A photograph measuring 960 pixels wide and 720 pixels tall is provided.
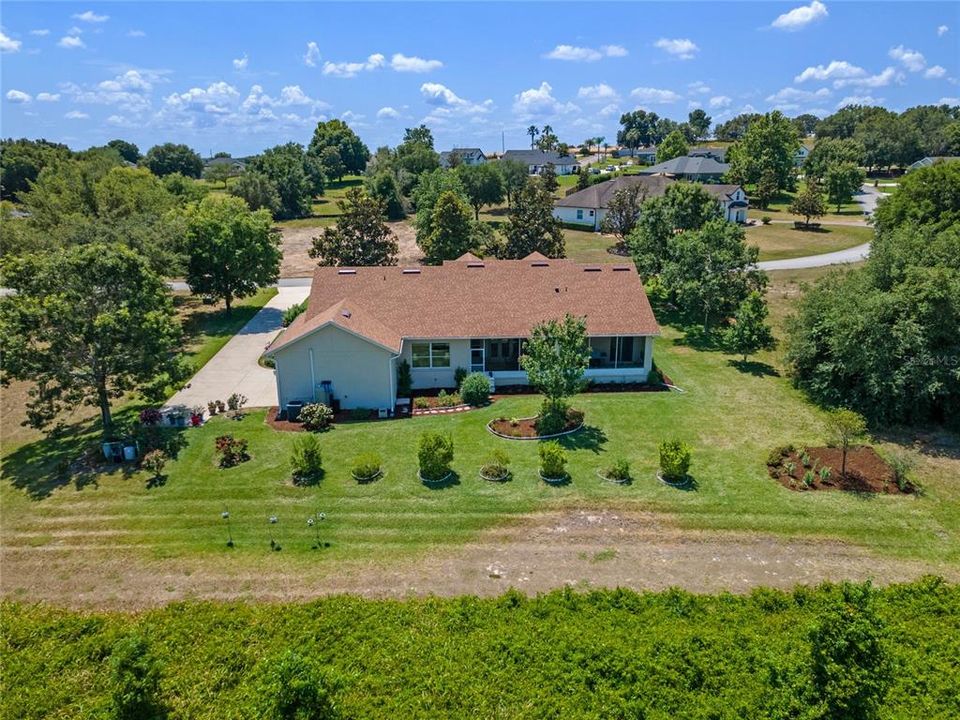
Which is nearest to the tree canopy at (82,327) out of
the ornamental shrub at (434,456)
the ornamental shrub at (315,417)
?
the ornamental shrub at (315,417)

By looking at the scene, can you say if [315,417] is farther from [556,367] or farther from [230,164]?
[230,164]

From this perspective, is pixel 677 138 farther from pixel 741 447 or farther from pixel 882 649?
pixel 882 649

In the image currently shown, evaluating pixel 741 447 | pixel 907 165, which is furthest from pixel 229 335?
pixel 907 165

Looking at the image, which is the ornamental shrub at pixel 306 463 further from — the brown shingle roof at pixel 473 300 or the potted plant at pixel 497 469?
the brown shingle roof at pixel 473 300

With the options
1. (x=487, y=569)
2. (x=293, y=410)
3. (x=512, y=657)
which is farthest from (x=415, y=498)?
(x=293, y=410)

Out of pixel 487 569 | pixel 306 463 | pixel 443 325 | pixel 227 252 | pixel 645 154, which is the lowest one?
pixel 487 569

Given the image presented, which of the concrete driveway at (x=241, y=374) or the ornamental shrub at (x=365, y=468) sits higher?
the concrete driveway at (x=241, y=374)
